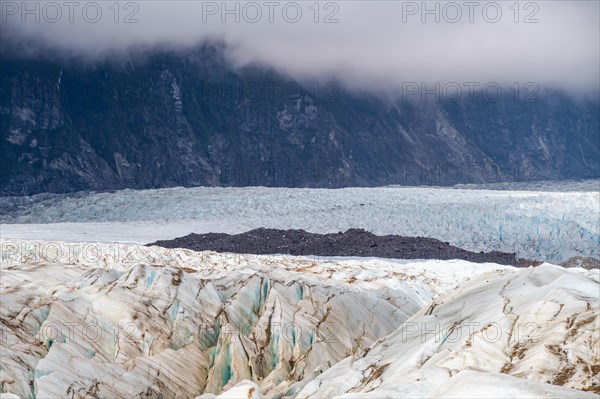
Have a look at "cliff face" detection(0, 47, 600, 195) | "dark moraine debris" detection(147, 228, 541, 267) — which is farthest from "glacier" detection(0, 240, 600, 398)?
"cliff face" detection(0, 47, 600, 195)

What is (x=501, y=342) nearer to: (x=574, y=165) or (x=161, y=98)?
(x=161, y=98)

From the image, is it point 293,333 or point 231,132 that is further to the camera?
point 231,132

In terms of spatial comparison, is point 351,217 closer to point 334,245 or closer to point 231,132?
point 334,245

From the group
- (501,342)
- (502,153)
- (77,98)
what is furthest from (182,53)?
(501,342)

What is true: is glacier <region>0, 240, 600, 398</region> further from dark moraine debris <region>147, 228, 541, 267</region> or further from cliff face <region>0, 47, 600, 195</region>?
cliff face <region>0, 47, 600, 195</region>

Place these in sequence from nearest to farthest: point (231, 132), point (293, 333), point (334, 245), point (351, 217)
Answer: point (293, 333), point (334, 245), point (351, 217), point (231, 132)

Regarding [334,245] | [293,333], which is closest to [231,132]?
[334,245]

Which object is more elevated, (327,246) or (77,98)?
(77,98)
